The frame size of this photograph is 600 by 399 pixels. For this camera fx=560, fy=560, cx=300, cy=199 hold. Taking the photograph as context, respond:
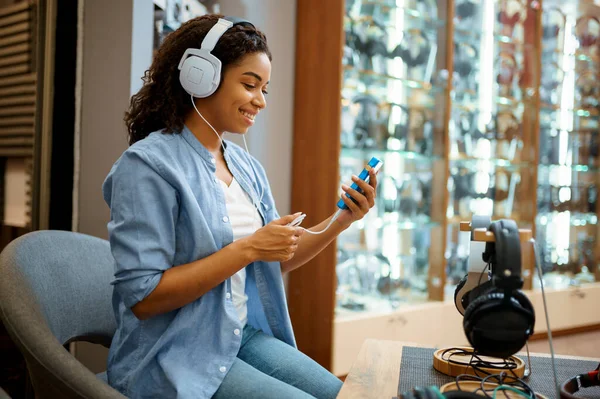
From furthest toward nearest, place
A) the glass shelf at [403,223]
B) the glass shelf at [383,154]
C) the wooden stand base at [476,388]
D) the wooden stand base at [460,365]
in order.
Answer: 1. the glass shelf at [403,223]
2. the glass shelf at [383,154]
3. the wooden stand base at [460,365]
4. the wooden stand base at [476,388]

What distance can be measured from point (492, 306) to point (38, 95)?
188 cm

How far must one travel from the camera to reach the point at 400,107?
339 centimetres

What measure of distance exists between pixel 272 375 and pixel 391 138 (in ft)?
7.47

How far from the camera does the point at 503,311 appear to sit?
0.83 m

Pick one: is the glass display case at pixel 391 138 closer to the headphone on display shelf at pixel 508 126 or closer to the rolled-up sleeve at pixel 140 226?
the headphone on display shelf at pixel 508 126

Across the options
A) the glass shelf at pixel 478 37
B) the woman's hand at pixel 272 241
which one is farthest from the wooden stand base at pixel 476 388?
the glass shelf at pixel 478 37

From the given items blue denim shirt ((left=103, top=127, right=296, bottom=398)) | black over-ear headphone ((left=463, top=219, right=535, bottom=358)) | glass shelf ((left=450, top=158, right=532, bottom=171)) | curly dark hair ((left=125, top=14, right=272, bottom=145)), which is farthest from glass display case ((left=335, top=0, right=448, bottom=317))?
black over-ear headphone ((left=463, top=219, right=535, bottom=358))

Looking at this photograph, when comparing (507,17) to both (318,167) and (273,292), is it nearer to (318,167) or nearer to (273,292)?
(318,167)

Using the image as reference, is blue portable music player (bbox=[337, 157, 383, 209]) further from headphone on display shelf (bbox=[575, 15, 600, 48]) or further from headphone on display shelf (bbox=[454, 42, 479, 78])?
headphone on display shelf (bbox=[575, 15, 600, 48])

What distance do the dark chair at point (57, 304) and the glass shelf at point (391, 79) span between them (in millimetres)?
2058

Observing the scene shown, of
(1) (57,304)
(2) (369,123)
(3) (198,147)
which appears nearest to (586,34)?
(2) (369,123)

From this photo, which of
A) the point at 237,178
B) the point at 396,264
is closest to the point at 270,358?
the point at 237,178

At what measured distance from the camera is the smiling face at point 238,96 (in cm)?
139

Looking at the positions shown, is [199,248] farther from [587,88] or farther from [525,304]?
[587,88]
